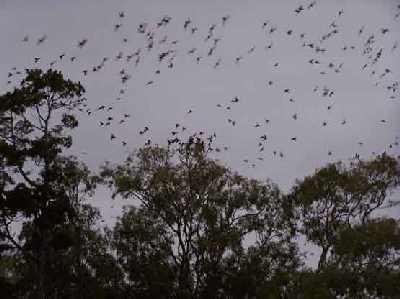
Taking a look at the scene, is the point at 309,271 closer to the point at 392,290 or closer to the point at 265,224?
the point at 392,290

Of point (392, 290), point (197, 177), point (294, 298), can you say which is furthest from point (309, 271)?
point (197, 177)

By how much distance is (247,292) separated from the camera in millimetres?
36094

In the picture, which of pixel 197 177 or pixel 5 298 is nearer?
pixel 5 298

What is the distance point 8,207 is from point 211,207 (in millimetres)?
10795

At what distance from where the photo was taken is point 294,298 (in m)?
27.6

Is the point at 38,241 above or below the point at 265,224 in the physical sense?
below

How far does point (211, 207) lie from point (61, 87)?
10.4 meters

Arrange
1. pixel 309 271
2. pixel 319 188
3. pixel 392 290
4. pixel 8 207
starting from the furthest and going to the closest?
pixel 319 188 < pixel 8 207 < pixel 309 271 < pixel 392 290

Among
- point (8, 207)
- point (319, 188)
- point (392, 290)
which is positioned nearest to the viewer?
point (392, 290)

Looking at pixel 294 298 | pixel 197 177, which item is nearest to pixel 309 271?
pixel 294 298

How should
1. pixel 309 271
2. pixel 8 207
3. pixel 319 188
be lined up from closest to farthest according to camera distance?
pixel 309 271 < pixel 8 207 < pixel 319 188

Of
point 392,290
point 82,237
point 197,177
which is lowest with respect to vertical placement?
point 392,290

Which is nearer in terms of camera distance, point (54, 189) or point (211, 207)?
point (54, 189)

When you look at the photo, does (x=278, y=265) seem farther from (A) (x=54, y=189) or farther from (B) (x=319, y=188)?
(A) (x=54, y=189)
